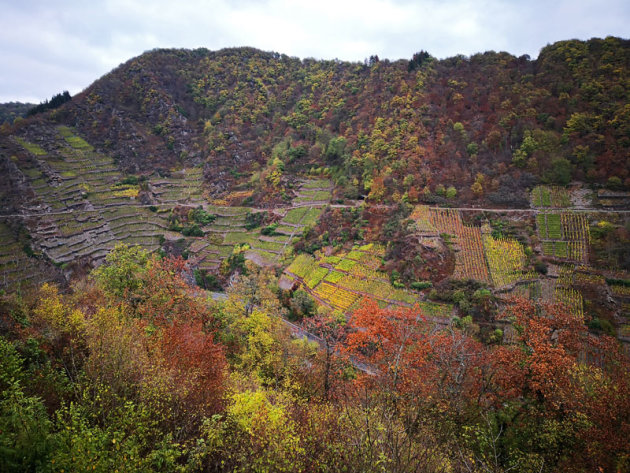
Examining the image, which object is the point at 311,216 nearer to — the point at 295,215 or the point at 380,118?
the point at 295,215

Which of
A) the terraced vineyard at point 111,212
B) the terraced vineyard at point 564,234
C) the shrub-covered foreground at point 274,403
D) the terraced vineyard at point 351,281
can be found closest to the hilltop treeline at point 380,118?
A: the terraced vineyard at point 564,234

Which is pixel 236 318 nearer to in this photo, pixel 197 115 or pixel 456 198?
pixel 456 198

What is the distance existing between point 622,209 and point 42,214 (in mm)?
67569

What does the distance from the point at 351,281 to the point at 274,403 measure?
877 inches

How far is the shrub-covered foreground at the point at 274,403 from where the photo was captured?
699 centimetres

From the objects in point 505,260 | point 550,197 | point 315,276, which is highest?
point 550,197

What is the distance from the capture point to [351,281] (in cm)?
3334

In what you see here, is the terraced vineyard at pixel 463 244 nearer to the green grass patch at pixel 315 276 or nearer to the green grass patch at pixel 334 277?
the green grass patch at pixel 334 277

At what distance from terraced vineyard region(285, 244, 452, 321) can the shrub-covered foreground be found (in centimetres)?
1090

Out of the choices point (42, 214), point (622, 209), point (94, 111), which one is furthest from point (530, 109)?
point (94, 111)

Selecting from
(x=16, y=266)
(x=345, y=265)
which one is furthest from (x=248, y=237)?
(x=16, y=266)

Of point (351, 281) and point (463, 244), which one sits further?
point (351, 281)

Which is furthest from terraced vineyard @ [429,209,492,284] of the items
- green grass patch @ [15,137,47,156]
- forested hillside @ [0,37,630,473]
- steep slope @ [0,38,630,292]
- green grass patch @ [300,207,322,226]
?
green grass patch @ [15,137,47,156]

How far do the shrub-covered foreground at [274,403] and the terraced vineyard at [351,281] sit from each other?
1090cm
